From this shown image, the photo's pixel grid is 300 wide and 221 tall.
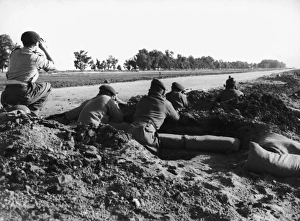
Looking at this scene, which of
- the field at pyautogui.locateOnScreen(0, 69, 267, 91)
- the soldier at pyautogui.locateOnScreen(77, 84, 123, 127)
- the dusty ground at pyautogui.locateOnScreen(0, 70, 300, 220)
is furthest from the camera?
the field at pyautogui.locateOnScreen(0, 69, 267, 91)

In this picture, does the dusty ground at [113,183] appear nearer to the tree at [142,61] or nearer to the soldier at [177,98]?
the soldier at [177,98]

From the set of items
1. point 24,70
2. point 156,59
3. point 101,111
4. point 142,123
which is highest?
point 156,59

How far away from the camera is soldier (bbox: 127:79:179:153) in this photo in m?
5.46

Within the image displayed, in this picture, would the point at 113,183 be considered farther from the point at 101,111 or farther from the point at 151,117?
the point at 101,111

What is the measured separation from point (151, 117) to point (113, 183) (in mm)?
2401

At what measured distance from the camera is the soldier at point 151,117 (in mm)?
5461

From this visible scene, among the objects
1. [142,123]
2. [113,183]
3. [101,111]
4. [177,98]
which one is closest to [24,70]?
[101,111]

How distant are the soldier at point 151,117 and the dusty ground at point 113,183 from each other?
656mm

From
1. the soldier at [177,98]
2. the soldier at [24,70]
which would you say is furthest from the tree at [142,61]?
the soldier at [24,70]

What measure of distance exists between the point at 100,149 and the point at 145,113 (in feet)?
5.66

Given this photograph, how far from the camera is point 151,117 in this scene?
231 inches

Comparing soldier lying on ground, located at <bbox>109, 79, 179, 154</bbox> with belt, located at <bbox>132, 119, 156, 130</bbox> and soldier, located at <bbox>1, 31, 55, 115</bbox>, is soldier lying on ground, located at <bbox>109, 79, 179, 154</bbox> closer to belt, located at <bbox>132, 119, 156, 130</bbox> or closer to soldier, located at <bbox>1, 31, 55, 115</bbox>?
belt, located at <bbox>132, 119, 156, 130</bbox>

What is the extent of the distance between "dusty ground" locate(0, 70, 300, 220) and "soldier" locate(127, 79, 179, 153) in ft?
2.15

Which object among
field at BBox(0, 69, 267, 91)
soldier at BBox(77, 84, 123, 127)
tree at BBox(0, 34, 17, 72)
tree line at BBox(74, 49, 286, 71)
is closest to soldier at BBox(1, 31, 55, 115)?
soldier at BBox(77, 84, 123, 127)
